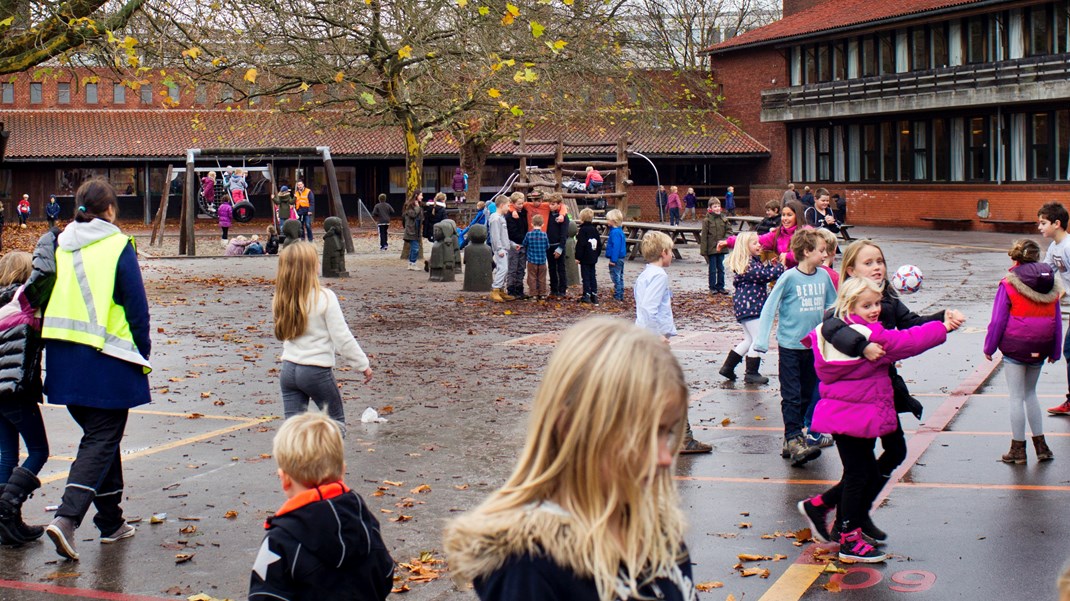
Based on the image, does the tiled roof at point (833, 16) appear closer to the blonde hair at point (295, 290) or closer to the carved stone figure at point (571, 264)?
the carved stone figure at point (571, 264)

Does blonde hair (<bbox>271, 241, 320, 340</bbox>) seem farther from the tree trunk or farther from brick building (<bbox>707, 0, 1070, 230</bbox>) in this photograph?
the tree trunk

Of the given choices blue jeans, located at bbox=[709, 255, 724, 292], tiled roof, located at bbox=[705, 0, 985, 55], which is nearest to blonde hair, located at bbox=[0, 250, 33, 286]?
blue jeans, located at bbox=[709, 255, 724, 292]

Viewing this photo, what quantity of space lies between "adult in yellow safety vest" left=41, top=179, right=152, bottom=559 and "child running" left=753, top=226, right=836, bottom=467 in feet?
13.7

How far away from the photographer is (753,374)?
12.2m

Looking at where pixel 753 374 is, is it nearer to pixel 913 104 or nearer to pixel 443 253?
pixel 443 253

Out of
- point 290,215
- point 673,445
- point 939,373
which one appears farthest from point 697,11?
point 673,445

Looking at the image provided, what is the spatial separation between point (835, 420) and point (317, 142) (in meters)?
51.6

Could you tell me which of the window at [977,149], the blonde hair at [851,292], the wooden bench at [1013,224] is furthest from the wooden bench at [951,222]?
the blonde hair at [851,292]

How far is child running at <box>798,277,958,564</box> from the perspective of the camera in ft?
20.7

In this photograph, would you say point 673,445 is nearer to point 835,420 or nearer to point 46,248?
point 835,420

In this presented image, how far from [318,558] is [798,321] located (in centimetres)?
518

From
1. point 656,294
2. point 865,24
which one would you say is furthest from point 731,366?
point 865,24

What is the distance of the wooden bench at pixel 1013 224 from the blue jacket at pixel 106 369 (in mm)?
39725

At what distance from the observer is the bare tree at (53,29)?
54.8 feet
